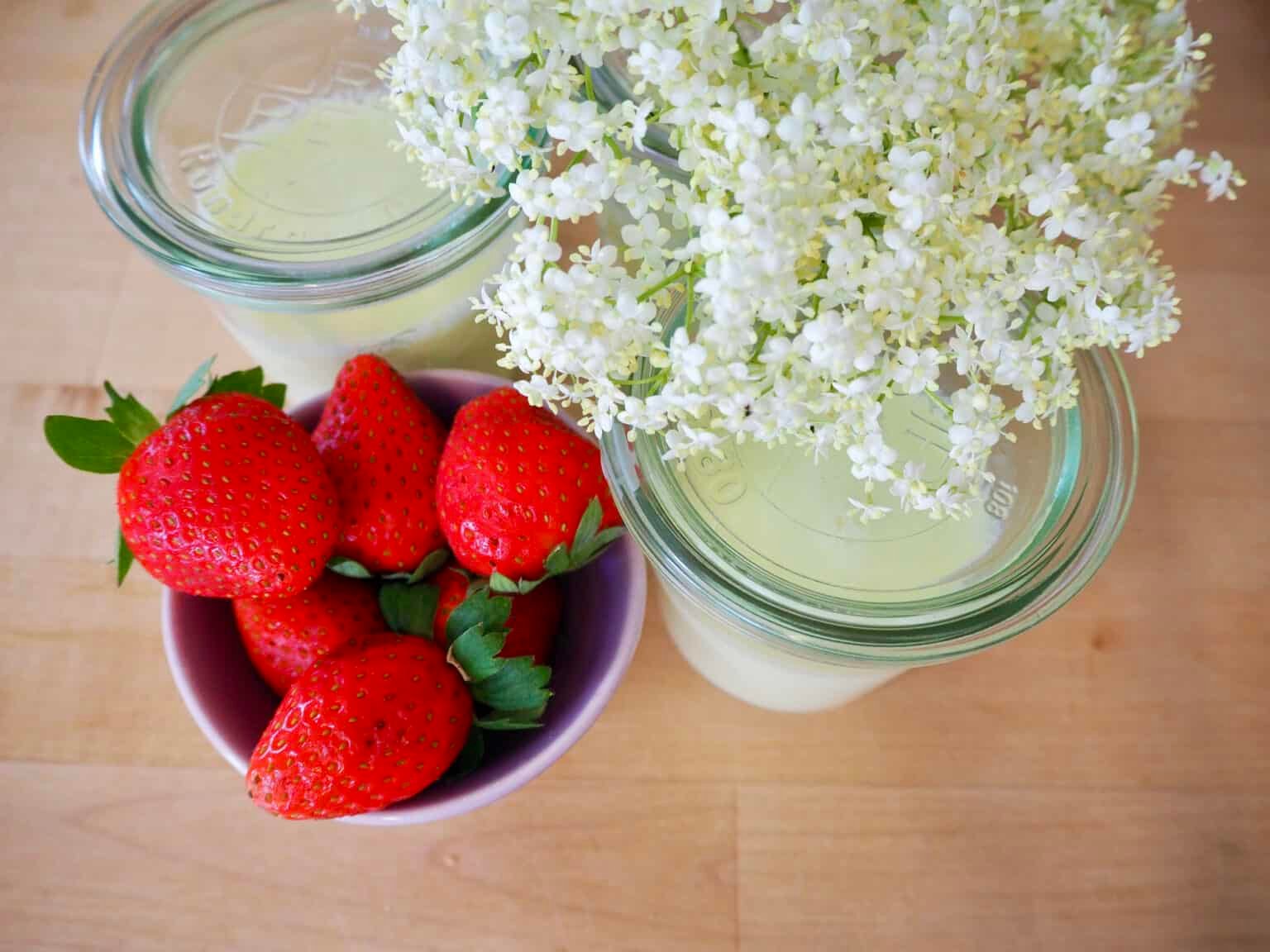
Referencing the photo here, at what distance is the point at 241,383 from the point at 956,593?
39 cm

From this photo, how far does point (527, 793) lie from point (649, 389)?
28 cm

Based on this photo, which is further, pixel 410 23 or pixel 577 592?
pixel 577 592

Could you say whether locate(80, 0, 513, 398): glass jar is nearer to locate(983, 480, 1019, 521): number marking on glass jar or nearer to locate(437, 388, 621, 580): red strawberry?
locate(437, 388, 621, 580): red strawberry

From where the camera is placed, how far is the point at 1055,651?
0.62 m

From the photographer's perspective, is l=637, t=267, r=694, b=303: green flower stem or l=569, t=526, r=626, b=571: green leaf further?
l=569, t=526, r=626, b=571: green leaf

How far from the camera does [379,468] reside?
1.71 ft

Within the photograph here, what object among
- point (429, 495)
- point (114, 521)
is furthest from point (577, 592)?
point (114, 521)

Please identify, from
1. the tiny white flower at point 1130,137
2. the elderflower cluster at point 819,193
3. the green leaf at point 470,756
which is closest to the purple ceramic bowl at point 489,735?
the green leaf at point 470,756

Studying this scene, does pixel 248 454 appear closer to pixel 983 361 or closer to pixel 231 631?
pixel 231 631

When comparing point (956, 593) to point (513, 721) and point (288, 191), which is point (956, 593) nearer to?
point (513, 721)

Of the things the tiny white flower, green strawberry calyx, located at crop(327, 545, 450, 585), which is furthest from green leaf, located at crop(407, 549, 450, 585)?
the tiny white flower

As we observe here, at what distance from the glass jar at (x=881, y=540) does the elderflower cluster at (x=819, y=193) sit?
90 millimetres

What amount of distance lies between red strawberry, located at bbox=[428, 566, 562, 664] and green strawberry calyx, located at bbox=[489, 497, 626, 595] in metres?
0.02

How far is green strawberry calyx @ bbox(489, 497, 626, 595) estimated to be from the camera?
1.60 feet
